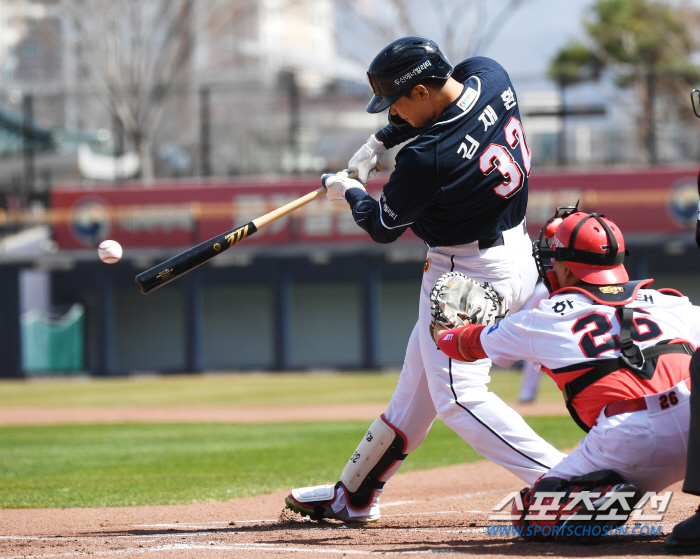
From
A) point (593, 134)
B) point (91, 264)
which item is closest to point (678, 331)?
point (91, 264)

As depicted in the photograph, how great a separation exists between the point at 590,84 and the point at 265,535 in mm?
18383

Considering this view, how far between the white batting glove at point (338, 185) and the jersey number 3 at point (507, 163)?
60cm

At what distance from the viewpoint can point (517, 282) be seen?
3559mm

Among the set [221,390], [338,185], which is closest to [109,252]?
[338,185]

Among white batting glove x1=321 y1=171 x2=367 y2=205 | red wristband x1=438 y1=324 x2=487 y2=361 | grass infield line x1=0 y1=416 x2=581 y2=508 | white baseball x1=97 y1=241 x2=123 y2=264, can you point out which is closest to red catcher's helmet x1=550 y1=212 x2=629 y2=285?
red wristband x1=438 y1=324 x2=487 y2=361

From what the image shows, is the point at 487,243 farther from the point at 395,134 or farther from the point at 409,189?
the point at 395,134

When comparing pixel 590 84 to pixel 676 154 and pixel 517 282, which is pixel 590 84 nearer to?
pixel 676 154

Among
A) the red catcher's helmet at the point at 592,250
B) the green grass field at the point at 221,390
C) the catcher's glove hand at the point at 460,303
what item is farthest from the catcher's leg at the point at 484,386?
the green grass field at the point at 221,390

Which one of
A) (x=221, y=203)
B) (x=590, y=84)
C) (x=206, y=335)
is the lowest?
(x=206, y=335)

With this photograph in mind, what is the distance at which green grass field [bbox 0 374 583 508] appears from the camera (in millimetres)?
5410

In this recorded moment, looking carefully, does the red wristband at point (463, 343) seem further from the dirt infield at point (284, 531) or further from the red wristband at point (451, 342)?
the dirt infield at point (284, 531)

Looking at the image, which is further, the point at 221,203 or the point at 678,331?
the point at 221,203

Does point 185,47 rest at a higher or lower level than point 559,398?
higher

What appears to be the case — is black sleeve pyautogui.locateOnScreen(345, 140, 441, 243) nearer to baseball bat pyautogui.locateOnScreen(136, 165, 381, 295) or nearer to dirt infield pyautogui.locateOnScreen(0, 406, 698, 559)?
baseball bat pyautogui.locateOnScreen(136, 165, 381, 295)
